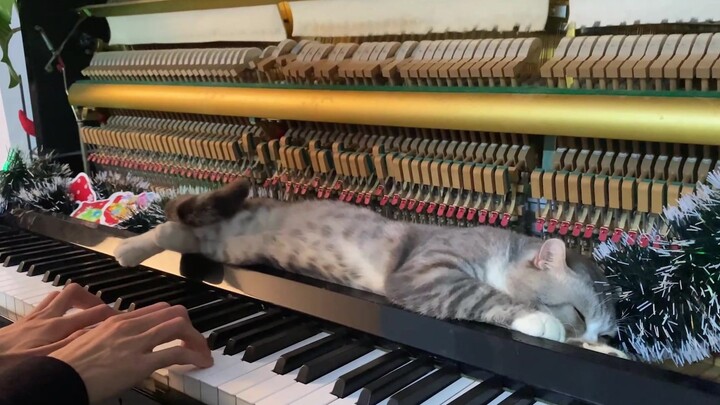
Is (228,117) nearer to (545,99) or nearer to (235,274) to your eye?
(235,274)

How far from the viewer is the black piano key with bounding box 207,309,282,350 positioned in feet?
5.16

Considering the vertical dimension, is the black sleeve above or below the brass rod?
below

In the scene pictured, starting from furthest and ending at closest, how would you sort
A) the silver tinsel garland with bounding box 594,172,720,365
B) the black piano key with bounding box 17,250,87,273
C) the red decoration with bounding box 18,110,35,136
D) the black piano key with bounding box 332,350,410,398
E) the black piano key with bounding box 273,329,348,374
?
1. the red decoration with bounding box 18,110,35,136
2. the black piano key with bounding box 17,250,87,273
3. the black piano key with bounding box 273,329,348,374
4. the black piano key with bounding box 332,350,410,398
5. the silver tinsel garland with bounding box 594,172,720,365

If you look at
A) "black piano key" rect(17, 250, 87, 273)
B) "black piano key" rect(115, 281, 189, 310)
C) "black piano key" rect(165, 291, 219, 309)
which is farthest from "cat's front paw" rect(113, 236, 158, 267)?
"black piano key" rect(17, 250, 87, 273)

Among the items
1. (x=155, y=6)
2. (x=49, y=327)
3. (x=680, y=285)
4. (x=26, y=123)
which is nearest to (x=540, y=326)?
(x=680, y=285)

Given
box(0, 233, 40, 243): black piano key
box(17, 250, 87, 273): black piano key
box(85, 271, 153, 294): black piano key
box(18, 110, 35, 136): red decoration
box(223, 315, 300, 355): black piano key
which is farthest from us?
box(18, 110, 35, 136): red decoration

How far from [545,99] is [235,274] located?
0.89 m

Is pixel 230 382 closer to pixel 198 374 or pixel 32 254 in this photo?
pixel 198 374

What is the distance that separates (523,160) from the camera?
5.61 feet

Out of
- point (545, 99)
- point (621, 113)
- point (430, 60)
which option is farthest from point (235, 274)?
point (621, 113)

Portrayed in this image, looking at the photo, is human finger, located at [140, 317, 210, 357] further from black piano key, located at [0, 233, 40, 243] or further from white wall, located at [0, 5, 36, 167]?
white wall, located at [0, 5, 36, 167]

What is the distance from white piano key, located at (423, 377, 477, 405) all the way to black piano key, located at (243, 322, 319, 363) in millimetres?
383

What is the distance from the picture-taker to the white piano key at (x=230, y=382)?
1357mm

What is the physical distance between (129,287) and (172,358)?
0.60m
